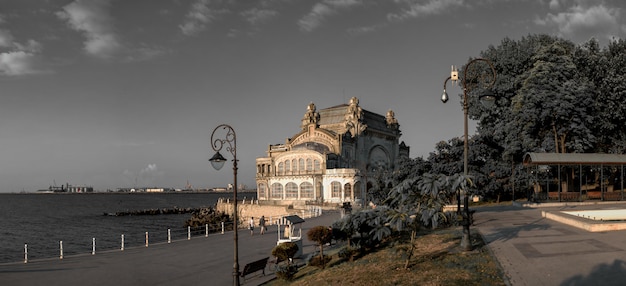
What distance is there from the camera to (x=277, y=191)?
7575 cm

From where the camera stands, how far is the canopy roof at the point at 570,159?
31859 mm

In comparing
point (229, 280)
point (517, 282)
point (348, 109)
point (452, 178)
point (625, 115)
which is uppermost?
point (348, 109)

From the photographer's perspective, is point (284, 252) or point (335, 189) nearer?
point (284, 252)

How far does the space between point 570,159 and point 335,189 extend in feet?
127

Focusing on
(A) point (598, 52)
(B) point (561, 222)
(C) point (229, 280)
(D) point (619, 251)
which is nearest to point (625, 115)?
(A) point (598, 52)

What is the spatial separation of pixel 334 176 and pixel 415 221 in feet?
167

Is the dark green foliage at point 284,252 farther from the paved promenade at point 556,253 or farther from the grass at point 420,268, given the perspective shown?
the paved promenade at point 556,253

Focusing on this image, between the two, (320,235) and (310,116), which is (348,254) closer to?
(320,235)

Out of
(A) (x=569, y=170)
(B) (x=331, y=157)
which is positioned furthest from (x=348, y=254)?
(B) (x=331, y=157)

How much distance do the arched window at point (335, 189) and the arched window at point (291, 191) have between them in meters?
7.39

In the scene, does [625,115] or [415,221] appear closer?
[415,221]

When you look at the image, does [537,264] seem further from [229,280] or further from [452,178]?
[229,280]

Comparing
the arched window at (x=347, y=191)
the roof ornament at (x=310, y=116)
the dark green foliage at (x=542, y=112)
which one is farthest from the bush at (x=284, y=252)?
the roof ornament at (x=310, y=116)

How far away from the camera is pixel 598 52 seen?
4725 cm
